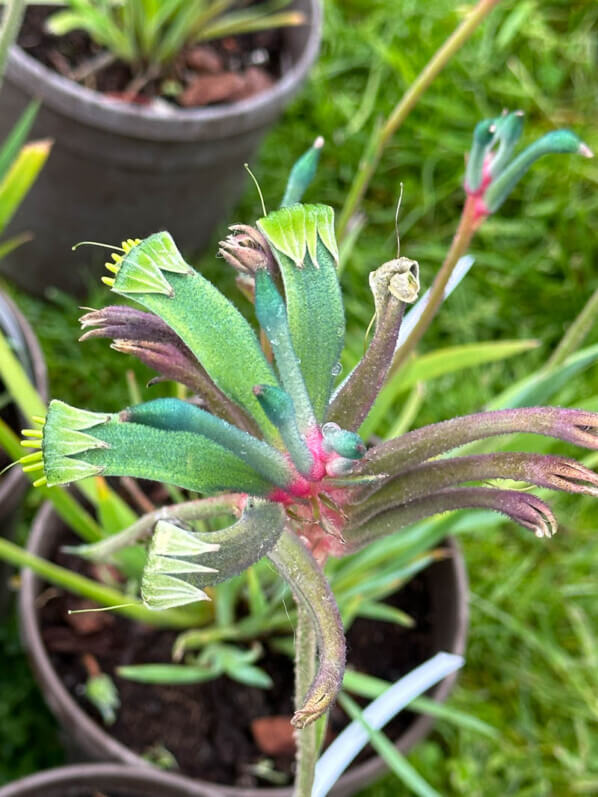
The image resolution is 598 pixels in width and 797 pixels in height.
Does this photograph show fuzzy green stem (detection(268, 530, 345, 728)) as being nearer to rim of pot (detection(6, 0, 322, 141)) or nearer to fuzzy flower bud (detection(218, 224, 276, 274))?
fuzzy flower bud (detection(218, 224, 276, 274))

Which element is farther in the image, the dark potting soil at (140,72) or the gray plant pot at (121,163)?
the dark potting soil at (140,72)

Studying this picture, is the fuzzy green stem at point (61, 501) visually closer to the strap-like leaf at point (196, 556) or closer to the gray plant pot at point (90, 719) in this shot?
the gray plant pot at point (90, 719)

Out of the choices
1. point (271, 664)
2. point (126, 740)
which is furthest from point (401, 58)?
point (126, 740)

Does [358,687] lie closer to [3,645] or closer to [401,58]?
[3,645]

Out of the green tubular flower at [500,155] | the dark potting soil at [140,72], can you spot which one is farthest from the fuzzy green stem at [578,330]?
the dark potting soil at [140,72]

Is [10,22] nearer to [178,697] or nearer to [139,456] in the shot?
[139,456]

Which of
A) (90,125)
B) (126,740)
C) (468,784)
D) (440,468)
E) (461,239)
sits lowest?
(468,784)
